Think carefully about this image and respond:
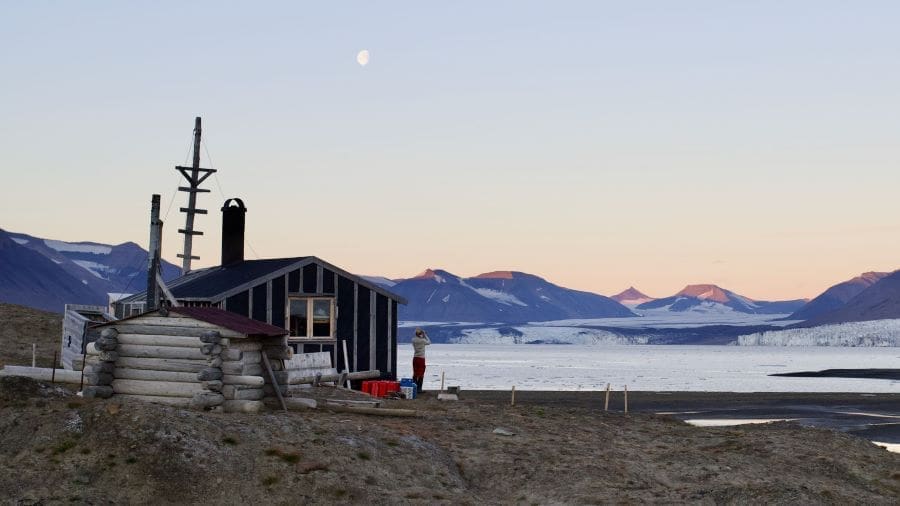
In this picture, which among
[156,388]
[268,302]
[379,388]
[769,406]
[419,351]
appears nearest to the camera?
[156,388]

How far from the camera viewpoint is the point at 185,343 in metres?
28.9

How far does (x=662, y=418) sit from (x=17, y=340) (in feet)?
116

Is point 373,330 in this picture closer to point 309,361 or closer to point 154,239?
point 309,361

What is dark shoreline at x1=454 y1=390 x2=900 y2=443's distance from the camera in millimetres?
45438

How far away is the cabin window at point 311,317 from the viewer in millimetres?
45438

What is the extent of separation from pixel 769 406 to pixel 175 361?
3529cm

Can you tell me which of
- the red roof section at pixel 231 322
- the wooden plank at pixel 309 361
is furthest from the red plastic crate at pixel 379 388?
the red roof section at pixel 231 322

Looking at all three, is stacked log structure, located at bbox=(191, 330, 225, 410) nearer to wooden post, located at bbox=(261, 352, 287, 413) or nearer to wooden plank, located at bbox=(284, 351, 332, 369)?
wooden post, located at bbox=(261, 352, 287, 413)

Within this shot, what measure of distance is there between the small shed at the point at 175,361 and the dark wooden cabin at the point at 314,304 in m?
14.1

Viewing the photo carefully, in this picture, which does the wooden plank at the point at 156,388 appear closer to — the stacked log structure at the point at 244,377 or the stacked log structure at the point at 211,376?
the stacked log structure at the point at 211,376

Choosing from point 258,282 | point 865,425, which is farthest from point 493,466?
point 865,425

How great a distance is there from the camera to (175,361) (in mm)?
29000

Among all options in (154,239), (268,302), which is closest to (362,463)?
(154,239)

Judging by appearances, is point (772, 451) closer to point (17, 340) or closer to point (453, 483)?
point (453, 483)
